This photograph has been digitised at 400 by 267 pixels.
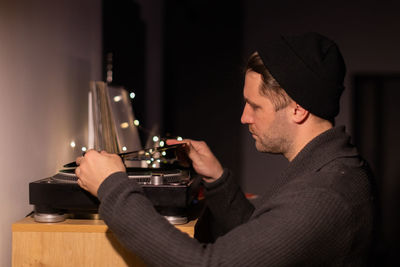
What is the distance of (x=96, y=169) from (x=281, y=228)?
48cm

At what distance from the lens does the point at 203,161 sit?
76.4 inches

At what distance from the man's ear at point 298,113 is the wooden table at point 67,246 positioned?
23.4 inches

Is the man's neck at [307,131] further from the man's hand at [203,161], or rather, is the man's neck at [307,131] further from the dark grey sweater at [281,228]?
the man's hand at [203,161]

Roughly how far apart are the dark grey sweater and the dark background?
11.0 ft

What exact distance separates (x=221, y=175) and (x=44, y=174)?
0.66m

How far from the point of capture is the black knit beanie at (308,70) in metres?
1.38

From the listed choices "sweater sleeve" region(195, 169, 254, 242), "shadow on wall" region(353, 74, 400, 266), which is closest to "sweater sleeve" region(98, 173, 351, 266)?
"sweater sleeve" region(195, 169, 254, 242)

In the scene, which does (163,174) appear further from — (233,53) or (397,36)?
(397,36)

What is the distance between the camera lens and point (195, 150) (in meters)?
1.96

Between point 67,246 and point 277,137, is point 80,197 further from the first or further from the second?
point 277,137

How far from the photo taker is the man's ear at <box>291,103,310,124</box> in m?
1.42

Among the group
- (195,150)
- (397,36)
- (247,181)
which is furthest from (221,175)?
(397,36)

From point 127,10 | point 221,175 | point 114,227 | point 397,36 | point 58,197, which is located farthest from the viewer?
point 397,36

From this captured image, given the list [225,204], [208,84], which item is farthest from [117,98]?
[208,84]
